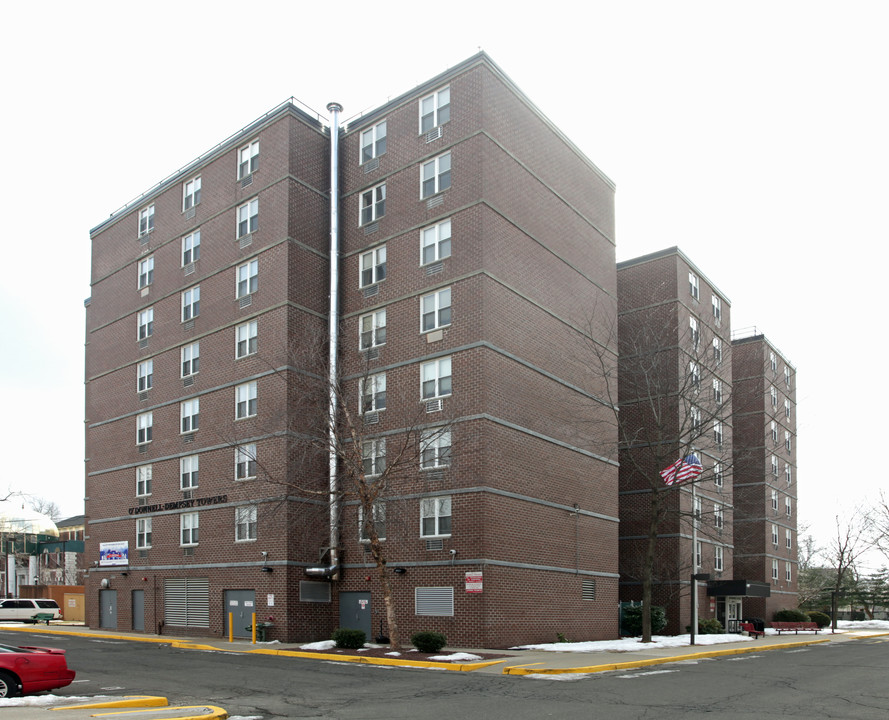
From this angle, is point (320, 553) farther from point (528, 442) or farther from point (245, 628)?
point (528, 442)

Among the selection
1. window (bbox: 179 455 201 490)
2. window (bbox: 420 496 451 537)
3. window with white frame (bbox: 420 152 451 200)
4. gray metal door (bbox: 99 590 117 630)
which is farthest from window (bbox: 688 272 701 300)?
gray metal door (bbox: 99 590 117 630)

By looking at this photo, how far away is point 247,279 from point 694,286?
984 inches

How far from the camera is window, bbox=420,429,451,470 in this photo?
105 feet

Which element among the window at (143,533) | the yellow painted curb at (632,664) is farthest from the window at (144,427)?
the yellow painted curb at (632,664)

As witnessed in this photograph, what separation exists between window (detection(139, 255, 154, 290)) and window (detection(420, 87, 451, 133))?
1689 centimetres

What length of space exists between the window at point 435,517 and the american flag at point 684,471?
30.2 ft

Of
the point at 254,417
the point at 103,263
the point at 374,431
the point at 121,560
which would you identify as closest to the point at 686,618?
the point at 374,431

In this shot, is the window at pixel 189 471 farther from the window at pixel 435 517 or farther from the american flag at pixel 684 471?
the american flag at pixel 684 471

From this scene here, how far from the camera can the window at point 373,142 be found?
3812 centimetres

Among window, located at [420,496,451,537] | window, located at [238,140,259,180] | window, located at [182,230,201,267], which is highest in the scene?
window, located at [238,140,259,180]

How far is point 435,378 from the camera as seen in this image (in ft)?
111

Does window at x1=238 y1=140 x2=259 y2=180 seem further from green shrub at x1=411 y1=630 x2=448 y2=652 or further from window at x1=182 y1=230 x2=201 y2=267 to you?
green shrub at x1=411 y1=630 x2=448 y2=652

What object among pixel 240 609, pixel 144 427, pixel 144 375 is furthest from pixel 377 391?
pixel 144 375

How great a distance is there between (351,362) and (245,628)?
11505 millimetres
